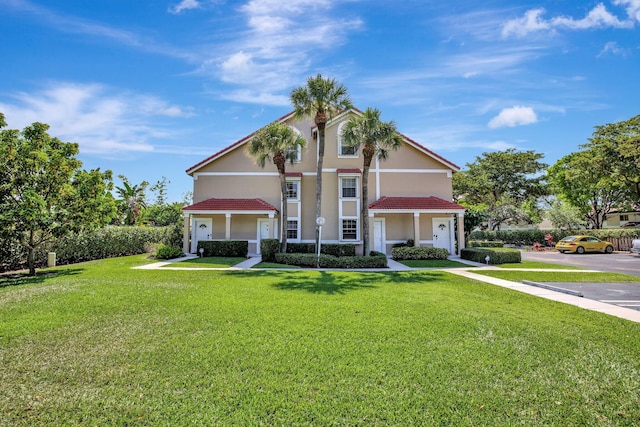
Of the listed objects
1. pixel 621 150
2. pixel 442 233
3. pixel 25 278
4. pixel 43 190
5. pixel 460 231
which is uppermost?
pixel 621 150

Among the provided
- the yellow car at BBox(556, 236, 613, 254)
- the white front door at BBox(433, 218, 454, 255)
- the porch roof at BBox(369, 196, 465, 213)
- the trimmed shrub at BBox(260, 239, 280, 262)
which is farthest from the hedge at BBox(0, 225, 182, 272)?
the yellow car at BBox(556, 236, 613, 254)

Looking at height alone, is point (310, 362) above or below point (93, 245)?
below

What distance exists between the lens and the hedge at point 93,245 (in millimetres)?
14609

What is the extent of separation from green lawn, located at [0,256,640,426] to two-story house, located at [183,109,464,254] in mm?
14954

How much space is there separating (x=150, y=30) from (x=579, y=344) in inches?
557

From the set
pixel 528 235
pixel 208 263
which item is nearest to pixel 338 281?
pixel 208 263

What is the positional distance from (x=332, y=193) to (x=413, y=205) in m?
5.78

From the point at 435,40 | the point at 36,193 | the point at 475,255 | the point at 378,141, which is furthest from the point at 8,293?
the point at 475,255

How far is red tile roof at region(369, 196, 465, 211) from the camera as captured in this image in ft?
72.2

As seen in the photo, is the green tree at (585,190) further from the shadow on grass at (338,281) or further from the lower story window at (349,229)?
the shadow on grass at (338,281)

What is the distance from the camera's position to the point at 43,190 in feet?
41.7

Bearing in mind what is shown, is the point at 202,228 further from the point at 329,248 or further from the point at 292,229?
the point at 329,248

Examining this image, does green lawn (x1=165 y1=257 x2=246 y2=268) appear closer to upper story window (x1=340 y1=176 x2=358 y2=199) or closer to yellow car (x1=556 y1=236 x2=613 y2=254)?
upper story window (x1=340 y1=176 x2=358 y2=199)

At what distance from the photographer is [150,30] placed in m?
10.9
